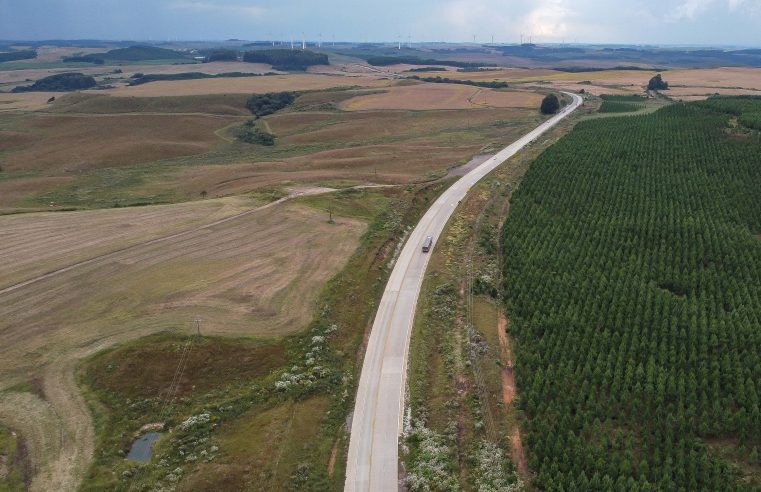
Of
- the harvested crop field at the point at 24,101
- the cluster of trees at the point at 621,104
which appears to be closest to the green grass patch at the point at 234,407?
the cluster of trees at the point at 621,104

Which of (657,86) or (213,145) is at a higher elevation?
(657,86)

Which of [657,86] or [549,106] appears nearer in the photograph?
[549,106]

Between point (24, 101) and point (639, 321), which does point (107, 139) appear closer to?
point (24, 101)

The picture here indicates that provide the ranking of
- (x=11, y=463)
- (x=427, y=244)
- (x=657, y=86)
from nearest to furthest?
(x=11, y=463)
(x=427, y=244)
(x=657, y=86)

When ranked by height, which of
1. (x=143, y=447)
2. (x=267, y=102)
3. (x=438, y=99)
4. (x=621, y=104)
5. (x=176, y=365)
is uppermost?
(x=621, y=104)

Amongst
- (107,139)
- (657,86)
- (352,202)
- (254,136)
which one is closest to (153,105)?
(107,139)

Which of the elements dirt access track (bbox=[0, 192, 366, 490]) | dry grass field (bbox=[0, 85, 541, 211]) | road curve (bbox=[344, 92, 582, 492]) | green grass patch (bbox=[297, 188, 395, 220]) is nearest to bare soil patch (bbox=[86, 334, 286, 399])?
dirt access track (bbox=[0, 192, 366, 490])

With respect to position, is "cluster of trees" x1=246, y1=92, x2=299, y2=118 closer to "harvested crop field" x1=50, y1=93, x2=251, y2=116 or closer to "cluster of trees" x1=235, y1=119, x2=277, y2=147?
"harvested crop field" x1=50, y1=93, x2=251, y2=116
